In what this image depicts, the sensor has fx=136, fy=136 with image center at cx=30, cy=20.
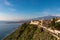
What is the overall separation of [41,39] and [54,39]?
230 inches

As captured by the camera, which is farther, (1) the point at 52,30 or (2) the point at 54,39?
(1) the point at 52,30

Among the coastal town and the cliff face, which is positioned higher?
the coastal town

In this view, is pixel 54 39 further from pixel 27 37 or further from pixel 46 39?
pixel 27 37

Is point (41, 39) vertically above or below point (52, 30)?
below

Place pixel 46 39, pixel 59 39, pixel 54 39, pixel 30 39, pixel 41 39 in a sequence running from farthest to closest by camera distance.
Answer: pixel 30 39
pixel 41 39
pixel 46 39
pixel 54 39
pixel 59 39

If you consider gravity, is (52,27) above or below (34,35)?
above

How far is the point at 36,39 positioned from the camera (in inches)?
1367

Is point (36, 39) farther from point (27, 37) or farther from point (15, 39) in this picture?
point (15, 39)

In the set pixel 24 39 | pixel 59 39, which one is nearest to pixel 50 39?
pixel 59 39

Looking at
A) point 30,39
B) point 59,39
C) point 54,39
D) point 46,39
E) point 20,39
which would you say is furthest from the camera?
point 20,39

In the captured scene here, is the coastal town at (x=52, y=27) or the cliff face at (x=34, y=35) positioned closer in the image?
the coastal town at (x=52, y=27)

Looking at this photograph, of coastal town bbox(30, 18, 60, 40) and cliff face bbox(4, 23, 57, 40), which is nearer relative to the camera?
coastal town bbox(30, 18, 60, 40)

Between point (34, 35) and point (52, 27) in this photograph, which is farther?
point (34, 35)

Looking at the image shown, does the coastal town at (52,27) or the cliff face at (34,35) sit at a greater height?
the coastal town at (52,27)
